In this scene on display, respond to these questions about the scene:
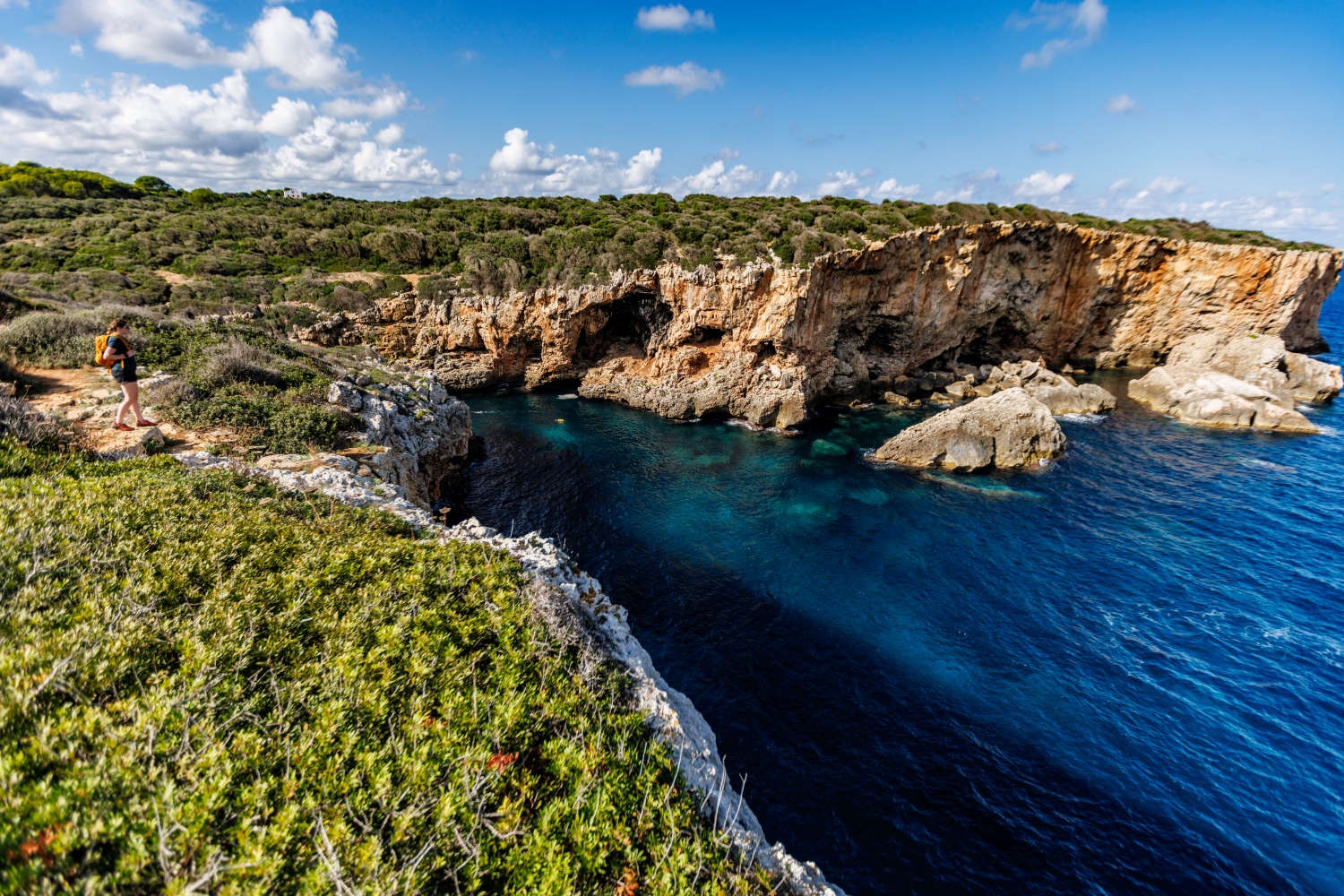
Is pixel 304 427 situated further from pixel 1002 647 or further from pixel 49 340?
pixel 1002 647

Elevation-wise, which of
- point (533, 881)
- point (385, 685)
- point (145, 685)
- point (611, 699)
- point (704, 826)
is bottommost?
point (704, 826)

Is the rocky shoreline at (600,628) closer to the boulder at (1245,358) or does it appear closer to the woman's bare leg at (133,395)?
the woman's bare leg at (133,395)

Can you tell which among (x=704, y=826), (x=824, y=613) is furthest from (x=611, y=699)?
(x=824, y=613)

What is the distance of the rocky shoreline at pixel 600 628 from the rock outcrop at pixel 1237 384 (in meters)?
46.9

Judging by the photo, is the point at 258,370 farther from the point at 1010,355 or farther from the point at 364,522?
the point at 1010,355

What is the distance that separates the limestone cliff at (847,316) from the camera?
37.8 meters

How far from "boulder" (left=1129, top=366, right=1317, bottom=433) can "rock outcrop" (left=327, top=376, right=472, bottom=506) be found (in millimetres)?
49539

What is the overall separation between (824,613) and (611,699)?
12.6 meters

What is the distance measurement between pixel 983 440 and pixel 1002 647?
1624cm


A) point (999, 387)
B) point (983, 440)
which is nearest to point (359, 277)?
point (983, 440)

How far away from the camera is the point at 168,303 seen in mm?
35375

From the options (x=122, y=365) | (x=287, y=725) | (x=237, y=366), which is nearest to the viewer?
(x=287, y=725)

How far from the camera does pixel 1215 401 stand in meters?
37.6

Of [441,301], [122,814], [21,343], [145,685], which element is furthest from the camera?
[441,301]
